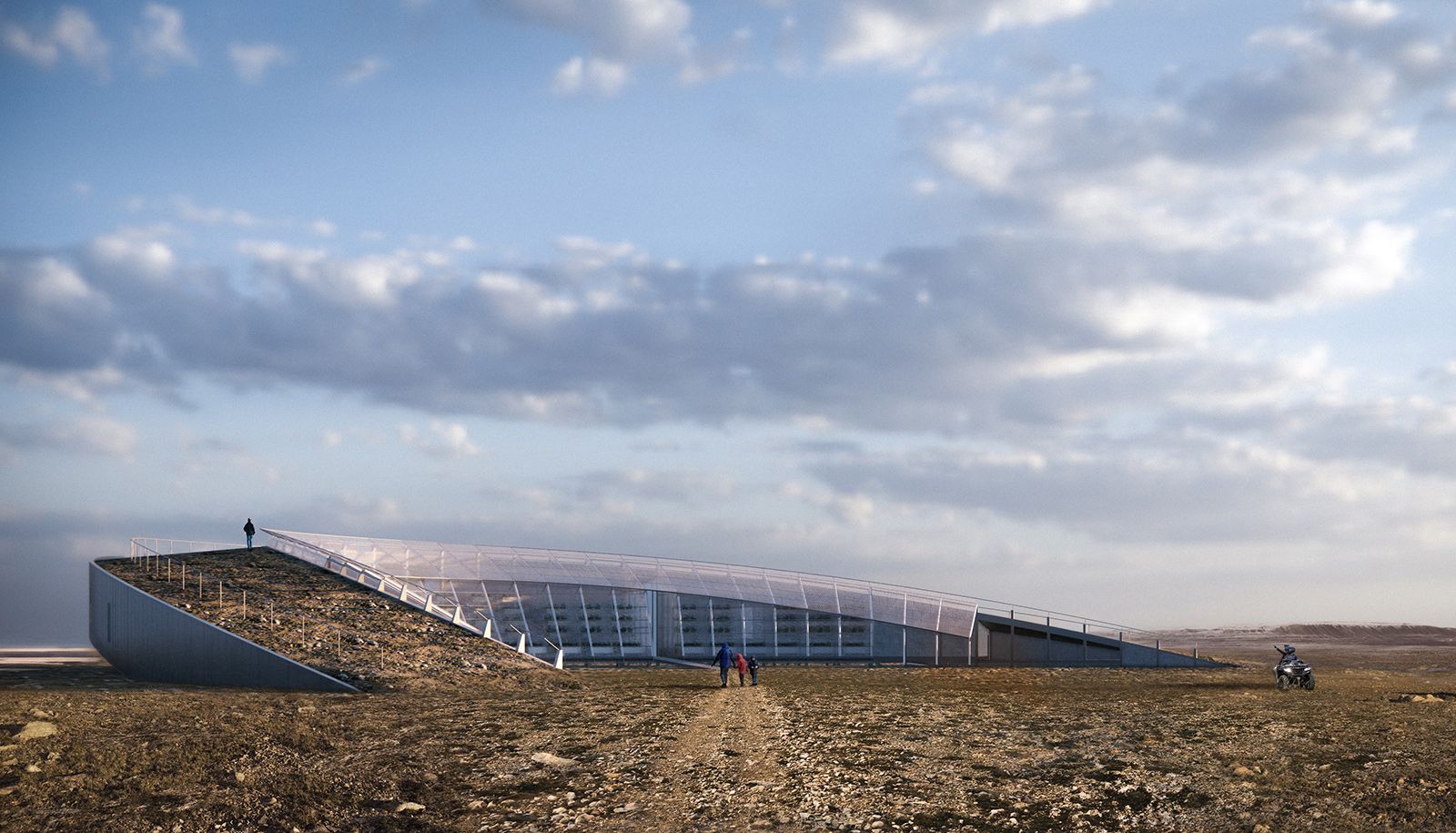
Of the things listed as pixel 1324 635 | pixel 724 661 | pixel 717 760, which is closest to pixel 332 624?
pixel 724 661

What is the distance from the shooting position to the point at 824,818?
1580 cm

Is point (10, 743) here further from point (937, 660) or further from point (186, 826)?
point (937, 660)

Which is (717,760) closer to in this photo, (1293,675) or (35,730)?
(35,730)

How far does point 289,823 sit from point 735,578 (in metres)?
37.9

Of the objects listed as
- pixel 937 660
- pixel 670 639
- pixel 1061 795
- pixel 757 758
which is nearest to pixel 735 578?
pixel 670 639

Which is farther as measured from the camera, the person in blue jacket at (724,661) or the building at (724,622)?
the building at (724,622)

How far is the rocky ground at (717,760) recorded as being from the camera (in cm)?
1612

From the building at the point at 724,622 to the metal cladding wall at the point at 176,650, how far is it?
8.33m

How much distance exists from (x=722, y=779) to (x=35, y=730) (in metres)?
15.3

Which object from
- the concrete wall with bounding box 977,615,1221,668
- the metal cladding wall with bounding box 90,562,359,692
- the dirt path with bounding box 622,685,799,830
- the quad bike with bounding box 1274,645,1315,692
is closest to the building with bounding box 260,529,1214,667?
the concrete wall with bounding box 977,615,1221,668

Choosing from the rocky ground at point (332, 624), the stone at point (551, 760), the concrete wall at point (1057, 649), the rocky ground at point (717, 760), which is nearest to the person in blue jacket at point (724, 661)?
the rocky ground at point (717, 760)

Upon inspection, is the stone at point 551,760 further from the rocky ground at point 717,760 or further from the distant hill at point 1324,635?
the distant hill at point 1324,635

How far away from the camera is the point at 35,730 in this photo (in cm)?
2198

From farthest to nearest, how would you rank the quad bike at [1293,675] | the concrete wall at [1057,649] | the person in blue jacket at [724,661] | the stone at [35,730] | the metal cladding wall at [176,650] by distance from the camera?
the concrete wall at [1057,649] < the metal cladding wall at [176,650] < the quad bike at [1293,675] < the person in blue jacket at [724,661] < the stone at [35,730]
